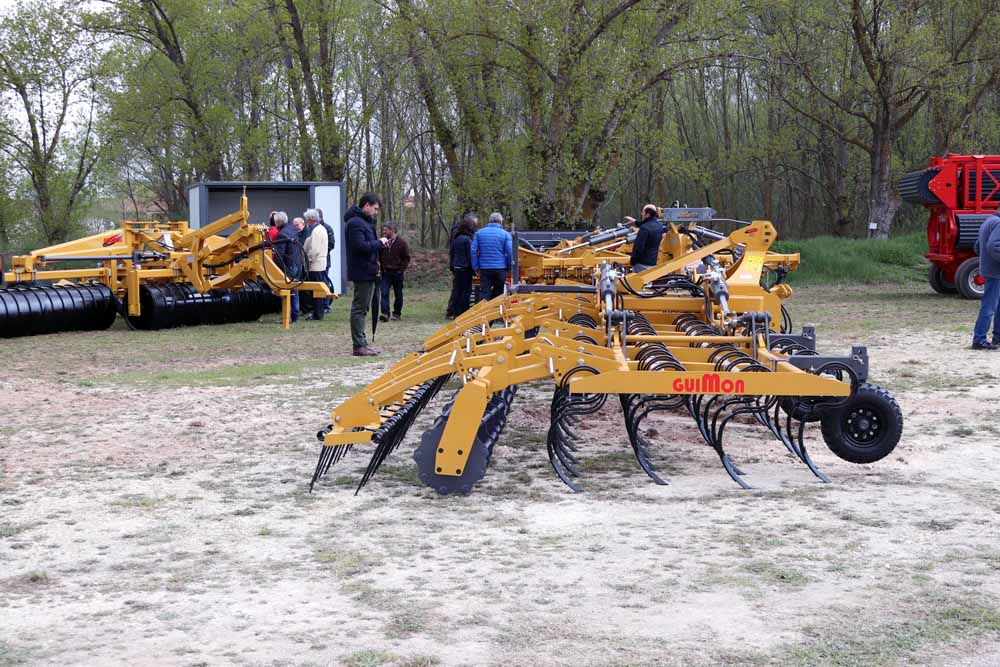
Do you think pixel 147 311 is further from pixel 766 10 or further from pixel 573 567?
pixel 766 10

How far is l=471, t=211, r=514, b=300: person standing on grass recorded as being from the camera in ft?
46.6

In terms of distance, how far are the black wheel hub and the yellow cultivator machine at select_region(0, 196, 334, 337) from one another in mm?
9321

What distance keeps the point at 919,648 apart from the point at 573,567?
1.36 meters

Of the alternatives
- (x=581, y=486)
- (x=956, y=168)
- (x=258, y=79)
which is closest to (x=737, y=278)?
(x=581, y=486)

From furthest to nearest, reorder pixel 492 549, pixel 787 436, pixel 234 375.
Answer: pixel 234 375 → pixel 787 436 → pixel 492 549

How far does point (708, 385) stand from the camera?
558 cm

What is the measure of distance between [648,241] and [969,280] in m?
8.41

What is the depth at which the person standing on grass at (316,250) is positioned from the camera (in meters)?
15.6

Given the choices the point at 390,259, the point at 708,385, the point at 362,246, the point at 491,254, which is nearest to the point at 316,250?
the point at 390,259

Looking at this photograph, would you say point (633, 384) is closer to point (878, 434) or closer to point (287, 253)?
point (878, 434)

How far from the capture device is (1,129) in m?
27.6

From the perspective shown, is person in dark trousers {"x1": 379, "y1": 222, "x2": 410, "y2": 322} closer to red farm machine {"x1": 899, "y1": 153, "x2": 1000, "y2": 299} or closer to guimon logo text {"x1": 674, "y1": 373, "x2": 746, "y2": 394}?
red farm machine {"x1": 899, "y1": 153, "x2": 1000, "y2": 299}

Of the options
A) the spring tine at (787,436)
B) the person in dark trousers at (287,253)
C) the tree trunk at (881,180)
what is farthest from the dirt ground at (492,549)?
the tree trunk at (881,180)

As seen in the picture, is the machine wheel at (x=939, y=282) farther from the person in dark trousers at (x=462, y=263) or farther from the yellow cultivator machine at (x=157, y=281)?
the yellow cultivator machine at (x=157, y=281)
